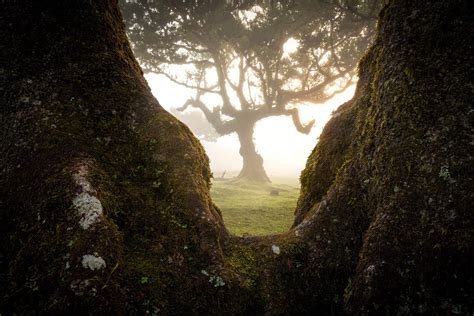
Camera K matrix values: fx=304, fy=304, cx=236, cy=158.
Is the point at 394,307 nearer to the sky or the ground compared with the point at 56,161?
nearer to the ground

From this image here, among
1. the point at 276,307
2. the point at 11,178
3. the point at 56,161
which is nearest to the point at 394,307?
the point at 276,307

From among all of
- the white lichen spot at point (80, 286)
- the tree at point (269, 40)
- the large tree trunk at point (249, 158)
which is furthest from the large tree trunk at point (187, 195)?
the large tree trunk at point (249, 158)

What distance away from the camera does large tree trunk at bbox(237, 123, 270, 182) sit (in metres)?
32.8

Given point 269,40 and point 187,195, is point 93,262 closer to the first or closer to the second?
point 187,195

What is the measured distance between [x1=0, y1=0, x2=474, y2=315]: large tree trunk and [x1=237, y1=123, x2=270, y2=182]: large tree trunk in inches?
1138

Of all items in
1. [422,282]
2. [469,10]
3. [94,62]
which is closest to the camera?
[422,282]

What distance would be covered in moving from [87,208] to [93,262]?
0.46 m

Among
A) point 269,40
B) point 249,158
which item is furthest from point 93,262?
point 249,158

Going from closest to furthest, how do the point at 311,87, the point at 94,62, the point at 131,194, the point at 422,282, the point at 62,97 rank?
the point at 422,282 → the point at 131,194 → the point at 62,97 → the point at 94,62 → the point at 311,87

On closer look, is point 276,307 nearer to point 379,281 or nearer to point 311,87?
point 379,281

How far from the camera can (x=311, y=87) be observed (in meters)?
26.7

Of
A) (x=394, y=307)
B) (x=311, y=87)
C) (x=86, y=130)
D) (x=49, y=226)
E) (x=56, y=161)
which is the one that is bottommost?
(x=394, y=307)

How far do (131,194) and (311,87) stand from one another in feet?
84.4

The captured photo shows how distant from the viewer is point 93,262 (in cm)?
221
